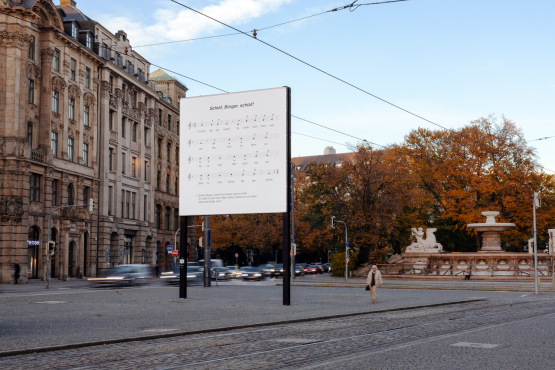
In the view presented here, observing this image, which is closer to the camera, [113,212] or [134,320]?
[134,320]

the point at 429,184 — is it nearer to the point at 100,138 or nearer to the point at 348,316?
the point at 100,138

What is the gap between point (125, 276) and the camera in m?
39.1

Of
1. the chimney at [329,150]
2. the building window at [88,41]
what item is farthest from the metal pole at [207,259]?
the chimney at [329,150]

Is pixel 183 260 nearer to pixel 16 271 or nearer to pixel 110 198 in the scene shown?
pixel 16 271

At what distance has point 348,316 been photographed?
62.2 ft

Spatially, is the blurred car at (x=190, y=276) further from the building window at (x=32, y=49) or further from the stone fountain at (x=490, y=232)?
the stone fountain at (x=490, y=232)

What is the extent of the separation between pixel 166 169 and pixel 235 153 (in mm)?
54145

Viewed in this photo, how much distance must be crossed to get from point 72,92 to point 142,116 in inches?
602

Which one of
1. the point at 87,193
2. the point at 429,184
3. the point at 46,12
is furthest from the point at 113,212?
the point at 429,184

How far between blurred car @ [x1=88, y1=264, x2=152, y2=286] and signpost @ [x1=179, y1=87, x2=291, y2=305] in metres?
16.2

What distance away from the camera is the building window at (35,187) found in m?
46.7

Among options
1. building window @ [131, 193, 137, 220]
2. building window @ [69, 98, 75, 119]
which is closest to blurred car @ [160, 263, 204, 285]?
building window @ [69, 98, 75, 119]

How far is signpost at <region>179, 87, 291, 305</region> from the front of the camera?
2278cm

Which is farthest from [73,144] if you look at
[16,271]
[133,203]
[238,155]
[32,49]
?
[238,155]
